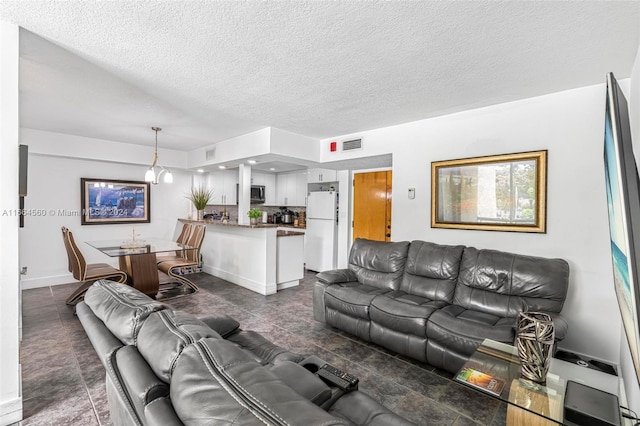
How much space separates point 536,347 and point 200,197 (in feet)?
19.4

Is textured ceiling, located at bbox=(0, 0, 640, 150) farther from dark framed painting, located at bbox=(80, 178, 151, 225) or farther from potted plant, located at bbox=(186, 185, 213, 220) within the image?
potted plant, located at bbox=(186, 185, 213, 220)

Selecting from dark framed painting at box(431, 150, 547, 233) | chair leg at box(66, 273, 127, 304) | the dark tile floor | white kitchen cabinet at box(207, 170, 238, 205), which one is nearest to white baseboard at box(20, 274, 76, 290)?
the dark tile floor

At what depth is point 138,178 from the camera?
599cm

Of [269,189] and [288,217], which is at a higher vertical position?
[269,189]

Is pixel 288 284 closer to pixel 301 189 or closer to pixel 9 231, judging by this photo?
pixel 301 189

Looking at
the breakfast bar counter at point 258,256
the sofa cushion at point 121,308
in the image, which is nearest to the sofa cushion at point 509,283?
the sofa cushion at point 121,308

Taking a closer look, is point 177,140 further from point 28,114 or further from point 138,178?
point 28,114

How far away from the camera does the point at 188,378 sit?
0.74m

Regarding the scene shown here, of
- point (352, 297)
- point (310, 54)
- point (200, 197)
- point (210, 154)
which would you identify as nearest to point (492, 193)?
point (352, 297)

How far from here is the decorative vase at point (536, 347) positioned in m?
1.41

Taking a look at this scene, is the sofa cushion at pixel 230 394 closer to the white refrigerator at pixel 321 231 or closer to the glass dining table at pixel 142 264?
the glass dining table at pixel 142 264

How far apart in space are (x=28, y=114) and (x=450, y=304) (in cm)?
Answer: 556

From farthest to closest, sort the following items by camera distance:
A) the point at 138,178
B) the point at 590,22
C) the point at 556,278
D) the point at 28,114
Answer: the point at 138,178 → the point at 28,114 → the point at 556,278 → the point at 590,22

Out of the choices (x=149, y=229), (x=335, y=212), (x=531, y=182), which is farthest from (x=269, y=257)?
(x=531, y=182)
